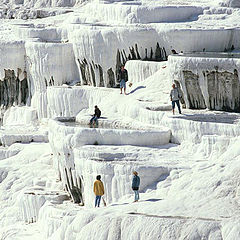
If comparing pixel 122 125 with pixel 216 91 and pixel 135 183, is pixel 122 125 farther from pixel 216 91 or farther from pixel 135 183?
pixel 135 183

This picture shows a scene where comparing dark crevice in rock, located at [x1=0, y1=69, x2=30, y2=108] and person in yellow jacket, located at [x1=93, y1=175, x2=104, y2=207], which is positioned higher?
person in yellow jacket, located at [x1=93, y1=175, x2=104, y2=207]

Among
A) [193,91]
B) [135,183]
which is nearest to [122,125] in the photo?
[193,91]

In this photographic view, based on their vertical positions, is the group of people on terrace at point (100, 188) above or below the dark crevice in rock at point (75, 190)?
above

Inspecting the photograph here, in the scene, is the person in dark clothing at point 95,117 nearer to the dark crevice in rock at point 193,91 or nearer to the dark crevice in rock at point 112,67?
the dark crevice in rock at point 193,91

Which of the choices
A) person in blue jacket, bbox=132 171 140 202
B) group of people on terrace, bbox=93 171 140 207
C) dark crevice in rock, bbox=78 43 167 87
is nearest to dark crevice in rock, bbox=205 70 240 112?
dark crevice in rock, bbox=78 43 167 87

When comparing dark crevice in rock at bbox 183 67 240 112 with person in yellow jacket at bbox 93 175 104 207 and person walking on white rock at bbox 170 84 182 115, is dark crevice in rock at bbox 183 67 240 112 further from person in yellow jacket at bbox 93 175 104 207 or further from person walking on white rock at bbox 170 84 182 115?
person in yellow jacket at bbox 93 175 104 207

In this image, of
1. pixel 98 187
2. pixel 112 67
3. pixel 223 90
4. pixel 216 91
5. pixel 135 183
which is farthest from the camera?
pixel 112 67

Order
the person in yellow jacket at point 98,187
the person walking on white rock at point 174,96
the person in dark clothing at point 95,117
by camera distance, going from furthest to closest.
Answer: the person in dark clothing at point 95,117 → the person walking on white rock at point 174,96 → the person in yellow jacket at point 98,187

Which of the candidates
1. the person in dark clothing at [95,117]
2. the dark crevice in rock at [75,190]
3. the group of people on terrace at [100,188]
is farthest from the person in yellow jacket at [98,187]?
the person in dark clothing at [95,117]

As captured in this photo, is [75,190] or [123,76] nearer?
[75,190]

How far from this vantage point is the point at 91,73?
134 ft

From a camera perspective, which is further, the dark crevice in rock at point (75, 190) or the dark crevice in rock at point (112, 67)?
the dark crevice in rock at point (112, 67)

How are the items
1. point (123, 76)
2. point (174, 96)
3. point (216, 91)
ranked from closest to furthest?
point (174, 96) < point (216, 91) < point (123, 76)

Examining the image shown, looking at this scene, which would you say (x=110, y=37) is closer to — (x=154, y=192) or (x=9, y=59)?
(x=9, y=59)
